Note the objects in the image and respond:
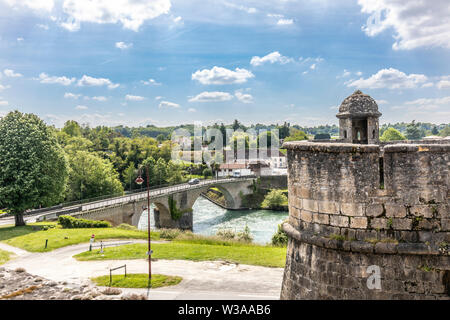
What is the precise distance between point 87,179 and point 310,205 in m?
42.0

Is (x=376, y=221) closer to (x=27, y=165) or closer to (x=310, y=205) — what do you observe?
(x=310, y=205)

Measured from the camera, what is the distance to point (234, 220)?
55.0m

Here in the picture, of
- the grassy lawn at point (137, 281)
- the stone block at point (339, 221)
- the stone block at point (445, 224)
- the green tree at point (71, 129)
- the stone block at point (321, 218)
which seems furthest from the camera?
the green tree at point (71, 129)

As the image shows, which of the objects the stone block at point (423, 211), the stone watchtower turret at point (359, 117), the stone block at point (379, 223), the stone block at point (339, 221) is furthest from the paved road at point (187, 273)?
the stone block at point (423, 211)

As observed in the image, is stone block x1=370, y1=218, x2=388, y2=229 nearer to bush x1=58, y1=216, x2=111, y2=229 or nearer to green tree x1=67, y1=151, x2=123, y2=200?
bush x1=58, y1=216, x2=111, y2=229

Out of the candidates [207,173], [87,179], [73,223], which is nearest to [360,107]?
[73,223]

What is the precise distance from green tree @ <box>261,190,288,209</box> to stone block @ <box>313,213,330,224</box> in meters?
54.4

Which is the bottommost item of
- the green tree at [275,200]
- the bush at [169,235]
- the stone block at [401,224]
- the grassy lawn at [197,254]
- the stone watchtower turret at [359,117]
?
the green tree at [275,200]

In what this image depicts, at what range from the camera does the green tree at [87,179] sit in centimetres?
4453

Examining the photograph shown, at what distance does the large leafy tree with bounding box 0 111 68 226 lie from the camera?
97.6 ft

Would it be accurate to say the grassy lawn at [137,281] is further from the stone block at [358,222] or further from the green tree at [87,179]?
the green tree at [87,179]

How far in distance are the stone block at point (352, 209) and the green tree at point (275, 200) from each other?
54763mm

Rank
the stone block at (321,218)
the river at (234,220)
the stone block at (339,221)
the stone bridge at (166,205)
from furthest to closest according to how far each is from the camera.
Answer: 1. the river at (234,220)
2. the stone bridge at (166,205)
3. the stone block at (321,218)
4. the stone block at (339,221)
